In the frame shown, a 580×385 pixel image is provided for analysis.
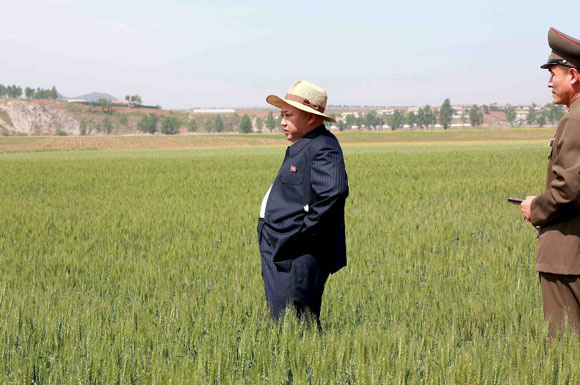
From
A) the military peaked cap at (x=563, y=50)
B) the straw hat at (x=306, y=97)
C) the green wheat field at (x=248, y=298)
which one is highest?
the military peaked cap at (x=563, y=50)

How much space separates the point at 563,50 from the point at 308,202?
1.61 metres

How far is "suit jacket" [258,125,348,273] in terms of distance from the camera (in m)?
3.54

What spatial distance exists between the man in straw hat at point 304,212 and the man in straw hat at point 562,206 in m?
1.10

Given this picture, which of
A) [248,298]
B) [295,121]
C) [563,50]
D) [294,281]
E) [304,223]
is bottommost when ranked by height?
[248,298]

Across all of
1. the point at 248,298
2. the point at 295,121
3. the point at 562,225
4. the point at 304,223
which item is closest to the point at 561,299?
the point at 562,225

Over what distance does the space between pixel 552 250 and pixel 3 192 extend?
739 inches

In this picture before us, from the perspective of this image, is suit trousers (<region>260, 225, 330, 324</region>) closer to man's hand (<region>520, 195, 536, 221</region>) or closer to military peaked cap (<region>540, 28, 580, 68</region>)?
man's hand (<region>520, 195, 536, 221</region>)

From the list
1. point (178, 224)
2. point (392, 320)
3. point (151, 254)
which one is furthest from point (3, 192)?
point (392, 320)

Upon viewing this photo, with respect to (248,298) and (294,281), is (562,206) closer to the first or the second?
(294,281)

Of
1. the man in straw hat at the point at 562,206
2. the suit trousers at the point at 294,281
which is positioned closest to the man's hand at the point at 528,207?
the man in straw hat at the point at 562,206

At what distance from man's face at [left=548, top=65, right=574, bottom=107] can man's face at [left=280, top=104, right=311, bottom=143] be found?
1396mm

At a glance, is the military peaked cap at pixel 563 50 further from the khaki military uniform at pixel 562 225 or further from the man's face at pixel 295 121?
the man's face at pixel 295 121

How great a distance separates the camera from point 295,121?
3771mm

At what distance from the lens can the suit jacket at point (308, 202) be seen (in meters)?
3.54
